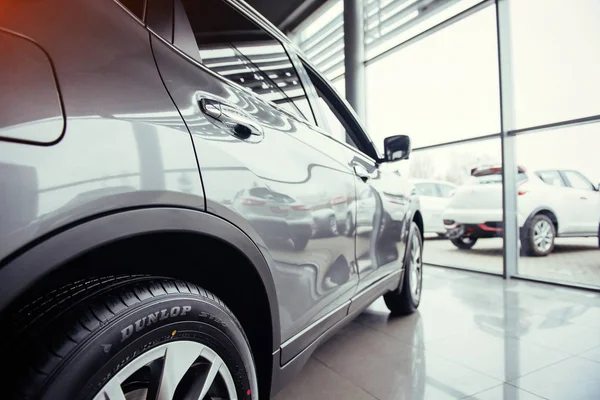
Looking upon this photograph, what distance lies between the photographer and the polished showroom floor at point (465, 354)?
1729 millimetres

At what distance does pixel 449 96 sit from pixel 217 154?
498cm

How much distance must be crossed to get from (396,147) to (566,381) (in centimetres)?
144

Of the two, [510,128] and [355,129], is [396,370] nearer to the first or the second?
[355,129]

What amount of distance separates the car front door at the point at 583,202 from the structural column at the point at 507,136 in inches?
21.2

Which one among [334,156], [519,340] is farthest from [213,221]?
[519,340]

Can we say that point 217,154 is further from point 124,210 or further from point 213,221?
point 124,210

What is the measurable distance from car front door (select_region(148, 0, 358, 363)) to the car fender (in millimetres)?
47

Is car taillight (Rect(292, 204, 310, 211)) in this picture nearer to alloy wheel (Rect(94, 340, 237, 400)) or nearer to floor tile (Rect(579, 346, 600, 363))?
alloy wheel (Rect(94, 340, 237, 400))

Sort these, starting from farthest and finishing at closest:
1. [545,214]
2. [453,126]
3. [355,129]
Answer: [453,126], [545,214], [355,129]

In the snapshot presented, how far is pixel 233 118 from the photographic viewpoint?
3.25 ft

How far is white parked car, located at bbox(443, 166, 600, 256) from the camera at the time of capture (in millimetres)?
4098

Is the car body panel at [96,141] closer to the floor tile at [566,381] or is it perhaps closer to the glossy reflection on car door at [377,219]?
the glossy reflection on car door at [377,219]

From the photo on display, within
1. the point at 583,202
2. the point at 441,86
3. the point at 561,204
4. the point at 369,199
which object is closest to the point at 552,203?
the point at 561,204

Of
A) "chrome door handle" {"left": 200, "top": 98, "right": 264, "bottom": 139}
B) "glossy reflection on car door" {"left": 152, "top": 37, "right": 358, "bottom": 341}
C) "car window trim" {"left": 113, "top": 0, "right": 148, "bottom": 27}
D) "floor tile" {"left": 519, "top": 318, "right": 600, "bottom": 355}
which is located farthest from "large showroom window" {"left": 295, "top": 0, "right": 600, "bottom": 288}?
"car window trim" {"left": 113, "top": 0, "right": 148, "bottom": 27}
